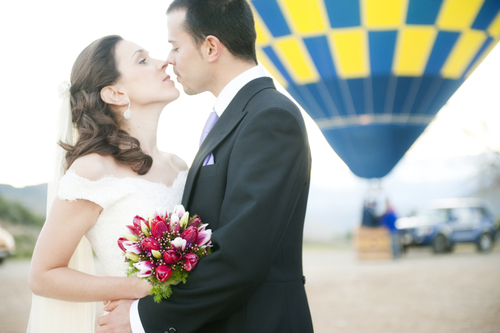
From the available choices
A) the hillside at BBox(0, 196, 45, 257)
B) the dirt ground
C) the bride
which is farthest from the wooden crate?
the hillside at BBox(0, 196, 45, 257)

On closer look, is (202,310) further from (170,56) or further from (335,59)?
(335,59)

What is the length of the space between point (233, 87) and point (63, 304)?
137 centimetres

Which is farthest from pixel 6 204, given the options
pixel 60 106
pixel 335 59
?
pixel 60 106

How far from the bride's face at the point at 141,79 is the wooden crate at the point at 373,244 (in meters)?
11.8

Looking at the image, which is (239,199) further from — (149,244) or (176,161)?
(176,161)

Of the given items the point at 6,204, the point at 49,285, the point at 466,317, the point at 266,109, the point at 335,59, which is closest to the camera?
the point at 266,109

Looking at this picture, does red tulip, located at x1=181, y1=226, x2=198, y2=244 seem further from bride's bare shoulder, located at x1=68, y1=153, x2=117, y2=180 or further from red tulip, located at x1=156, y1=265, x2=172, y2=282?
bride's bare shoulder, located at x1=68, y1=153, x2=117, y2=180

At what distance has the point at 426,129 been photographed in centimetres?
1149

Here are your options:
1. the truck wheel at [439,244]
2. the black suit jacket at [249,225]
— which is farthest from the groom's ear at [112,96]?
the truck wheel at [439,244]

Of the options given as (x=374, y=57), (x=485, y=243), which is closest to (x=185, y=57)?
(x=374, y=57)

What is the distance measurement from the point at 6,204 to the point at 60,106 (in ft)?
74.1

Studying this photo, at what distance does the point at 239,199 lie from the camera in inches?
56.1

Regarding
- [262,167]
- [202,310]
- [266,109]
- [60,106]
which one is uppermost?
[60,106]

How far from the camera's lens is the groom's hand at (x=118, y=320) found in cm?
152
